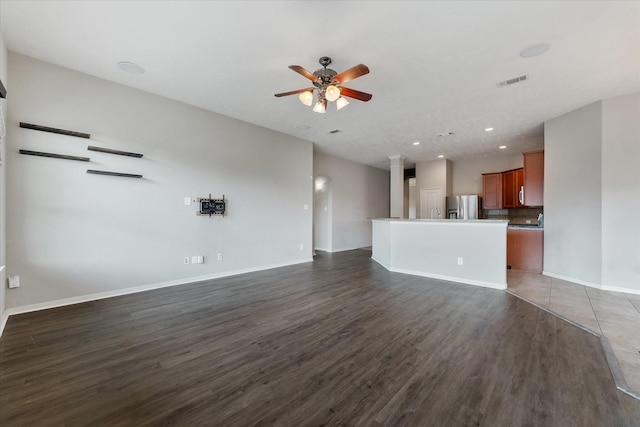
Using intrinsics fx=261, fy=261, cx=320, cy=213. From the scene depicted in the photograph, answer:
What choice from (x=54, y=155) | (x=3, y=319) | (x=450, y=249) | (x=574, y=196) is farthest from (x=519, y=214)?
(x=3, y=319)

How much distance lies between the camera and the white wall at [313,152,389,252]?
809 cm

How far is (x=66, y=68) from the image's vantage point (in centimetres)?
334

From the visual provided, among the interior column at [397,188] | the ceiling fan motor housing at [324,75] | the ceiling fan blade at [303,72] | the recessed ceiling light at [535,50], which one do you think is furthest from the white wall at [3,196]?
the interior column at [397,188]

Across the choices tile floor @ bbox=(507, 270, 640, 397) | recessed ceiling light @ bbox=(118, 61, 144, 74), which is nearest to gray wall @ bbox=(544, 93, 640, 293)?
tile floor @ bbox=(507, 270, 640, 397)

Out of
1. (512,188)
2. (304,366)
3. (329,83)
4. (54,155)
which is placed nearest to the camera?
(304,366)

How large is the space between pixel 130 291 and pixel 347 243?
6071mm

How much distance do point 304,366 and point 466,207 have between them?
770cm

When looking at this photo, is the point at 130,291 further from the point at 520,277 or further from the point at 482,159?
the point at 482,159

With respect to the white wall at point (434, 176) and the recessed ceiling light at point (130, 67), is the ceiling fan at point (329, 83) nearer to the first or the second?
the recessed ceiling light at point (130, 67)

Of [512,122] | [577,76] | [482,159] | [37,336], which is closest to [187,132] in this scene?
[37,336]

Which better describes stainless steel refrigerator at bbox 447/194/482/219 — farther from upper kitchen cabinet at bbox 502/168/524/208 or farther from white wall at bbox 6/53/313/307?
white wall at bbox 6/53/313/307

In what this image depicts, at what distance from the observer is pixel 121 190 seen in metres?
3.74

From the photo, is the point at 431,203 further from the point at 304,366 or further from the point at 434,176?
the point at 304,366

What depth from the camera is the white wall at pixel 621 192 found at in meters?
3.99
